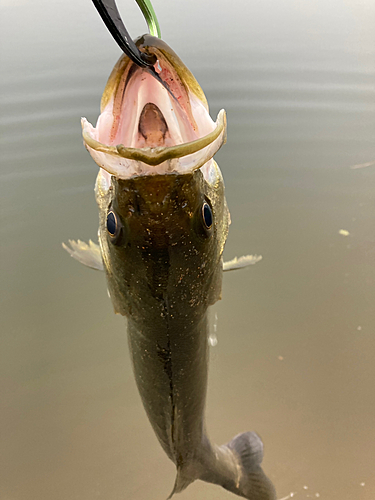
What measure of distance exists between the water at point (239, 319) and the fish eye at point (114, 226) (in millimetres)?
1855

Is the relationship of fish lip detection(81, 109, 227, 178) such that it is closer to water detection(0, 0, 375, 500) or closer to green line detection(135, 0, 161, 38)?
green line detection(135, 0, 161, 38)

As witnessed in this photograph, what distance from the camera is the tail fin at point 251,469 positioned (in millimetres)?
2168

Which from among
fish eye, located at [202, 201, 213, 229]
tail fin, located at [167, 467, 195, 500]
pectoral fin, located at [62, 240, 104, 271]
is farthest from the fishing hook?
tail fin, located at [167, 467, 195, 500]

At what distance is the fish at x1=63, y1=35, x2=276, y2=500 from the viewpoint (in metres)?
0.97

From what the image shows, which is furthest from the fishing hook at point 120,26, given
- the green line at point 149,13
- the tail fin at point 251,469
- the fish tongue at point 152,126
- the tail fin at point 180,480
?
the tail fin at point 251,469

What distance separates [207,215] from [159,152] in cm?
30

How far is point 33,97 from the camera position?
5402 mm

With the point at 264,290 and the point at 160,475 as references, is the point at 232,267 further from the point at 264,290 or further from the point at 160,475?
the point at 160,475

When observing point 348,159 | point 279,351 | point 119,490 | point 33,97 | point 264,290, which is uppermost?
point 33,97

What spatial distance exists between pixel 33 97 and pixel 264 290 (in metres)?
4.38

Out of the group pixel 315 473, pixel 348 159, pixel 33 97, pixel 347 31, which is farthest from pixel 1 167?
pixel 347 31

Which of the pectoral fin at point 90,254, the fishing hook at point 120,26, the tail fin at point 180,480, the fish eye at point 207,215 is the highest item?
the fishing hook at point 120,26

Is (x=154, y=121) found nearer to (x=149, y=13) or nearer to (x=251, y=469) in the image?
(x=149, y=13)

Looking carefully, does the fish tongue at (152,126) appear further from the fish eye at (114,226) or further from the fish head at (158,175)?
the fish eye at (114,226)
